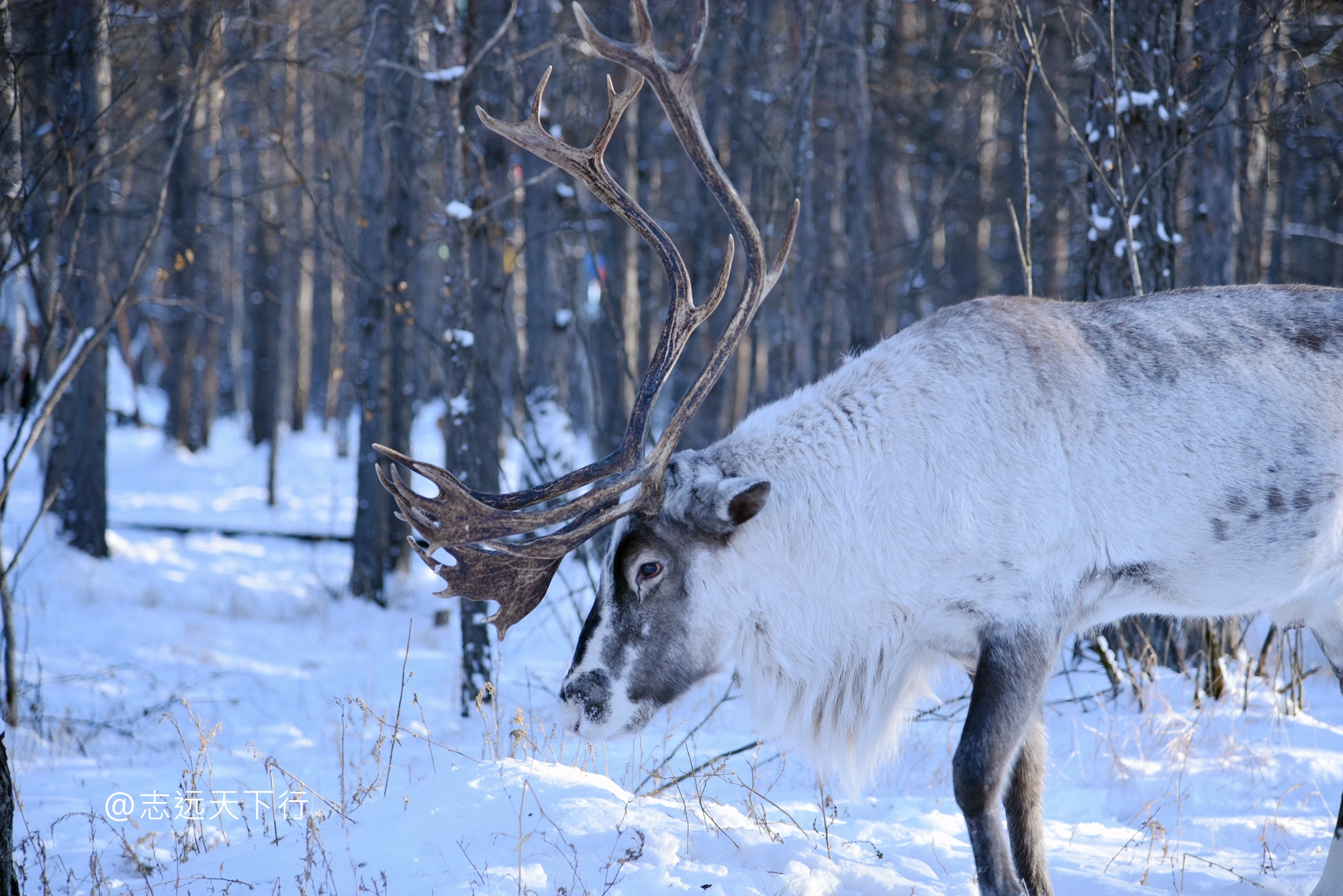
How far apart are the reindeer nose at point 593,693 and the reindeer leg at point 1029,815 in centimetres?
122

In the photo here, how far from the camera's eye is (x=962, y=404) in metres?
2.83

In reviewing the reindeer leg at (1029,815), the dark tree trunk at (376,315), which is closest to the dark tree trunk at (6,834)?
the reindeer leg at (1029,815)

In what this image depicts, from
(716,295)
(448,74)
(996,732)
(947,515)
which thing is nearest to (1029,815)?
(996,732)

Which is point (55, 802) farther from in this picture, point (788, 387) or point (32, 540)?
point (32, 540)

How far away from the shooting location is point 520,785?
3.00 m

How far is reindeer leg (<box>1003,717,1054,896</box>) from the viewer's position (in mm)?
2877

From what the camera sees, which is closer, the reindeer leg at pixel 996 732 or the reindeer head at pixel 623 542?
the reindeer leg at pixel 996 732

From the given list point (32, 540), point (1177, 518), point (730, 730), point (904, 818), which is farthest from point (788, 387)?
point (32, 540)

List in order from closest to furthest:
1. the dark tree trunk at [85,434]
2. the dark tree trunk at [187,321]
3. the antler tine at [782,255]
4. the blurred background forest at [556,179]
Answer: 1. the antler tine at [782,255]
2. the blurred background forest at [556,179]
3. the dark tree trunk at [85,434]
4. the dark tree trunk at [187,321]

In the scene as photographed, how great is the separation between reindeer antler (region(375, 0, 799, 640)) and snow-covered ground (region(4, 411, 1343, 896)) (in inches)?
16.5

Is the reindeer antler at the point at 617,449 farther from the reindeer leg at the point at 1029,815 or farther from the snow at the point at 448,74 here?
the snow at the point at 448,74

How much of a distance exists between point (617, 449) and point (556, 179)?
609 cm

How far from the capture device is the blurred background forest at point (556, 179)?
16.4 ft

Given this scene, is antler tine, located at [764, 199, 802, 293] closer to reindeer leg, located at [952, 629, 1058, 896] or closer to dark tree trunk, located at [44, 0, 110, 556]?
reindeer leg, located at [952, 629, 1058, 896]
